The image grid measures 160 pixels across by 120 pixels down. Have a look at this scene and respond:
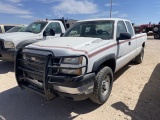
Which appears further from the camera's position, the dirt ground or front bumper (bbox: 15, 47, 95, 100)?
the dirt ground

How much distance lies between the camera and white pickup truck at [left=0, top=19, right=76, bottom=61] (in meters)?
6.30

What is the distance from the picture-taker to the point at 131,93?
445cm

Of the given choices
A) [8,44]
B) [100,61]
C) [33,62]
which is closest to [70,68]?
[100,61]

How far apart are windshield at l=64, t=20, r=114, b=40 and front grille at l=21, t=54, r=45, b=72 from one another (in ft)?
5.51

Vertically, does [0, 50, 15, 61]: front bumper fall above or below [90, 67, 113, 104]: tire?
above

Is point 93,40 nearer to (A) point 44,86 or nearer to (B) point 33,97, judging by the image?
(A) point 44,86

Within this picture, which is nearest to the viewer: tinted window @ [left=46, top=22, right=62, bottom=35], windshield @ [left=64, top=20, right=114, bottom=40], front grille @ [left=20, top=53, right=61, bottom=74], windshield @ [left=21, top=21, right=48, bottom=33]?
front grille @ [left=20, top=53, right=61, bottom=74]

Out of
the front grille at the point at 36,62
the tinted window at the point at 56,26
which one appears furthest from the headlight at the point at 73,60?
the tinted window at the point at 56,26

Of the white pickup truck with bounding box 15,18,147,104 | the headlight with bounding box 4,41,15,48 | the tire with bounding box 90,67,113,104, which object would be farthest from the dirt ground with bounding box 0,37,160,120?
the headlight with bounding box 4,41,15,48

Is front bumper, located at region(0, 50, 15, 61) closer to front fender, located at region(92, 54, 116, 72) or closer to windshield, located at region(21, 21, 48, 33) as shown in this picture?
windshield, located at region(21, 21, 48, 33)

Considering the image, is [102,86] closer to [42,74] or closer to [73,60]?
[73,60]

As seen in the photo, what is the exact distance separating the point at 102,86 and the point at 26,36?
4.18 m

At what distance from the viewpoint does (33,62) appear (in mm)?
3408

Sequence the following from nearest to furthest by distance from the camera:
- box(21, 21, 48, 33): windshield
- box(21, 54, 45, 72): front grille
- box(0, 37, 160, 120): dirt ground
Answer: box(21, 54, 45, 72): front grille → box(0, 37, 160, 120): dirt ground → box(21, 21, 48, 33): windshield
